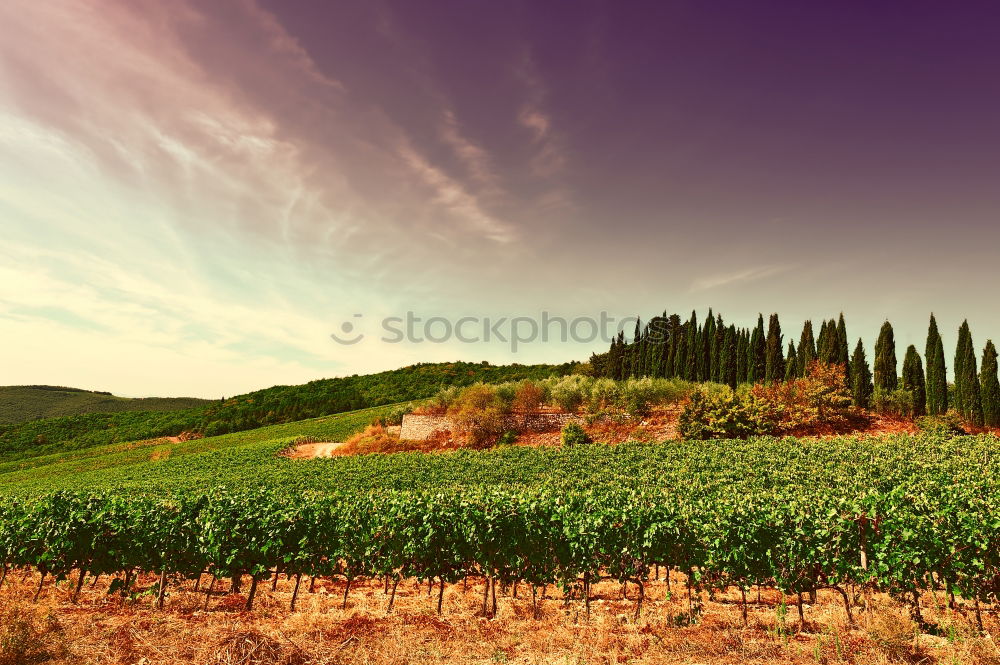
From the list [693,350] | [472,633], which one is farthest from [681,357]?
[472,633]

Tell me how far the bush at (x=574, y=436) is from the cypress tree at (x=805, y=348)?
75.4 feet

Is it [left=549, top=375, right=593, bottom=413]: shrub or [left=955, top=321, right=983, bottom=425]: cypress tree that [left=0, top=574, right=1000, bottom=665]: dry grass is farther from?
[left=955, top=321, right=983, bottom=425]: cypress tree

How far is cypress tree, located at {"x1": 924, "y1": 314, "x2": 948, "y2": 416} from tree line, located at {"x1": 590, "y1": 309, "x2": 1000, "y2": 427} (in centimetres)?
6

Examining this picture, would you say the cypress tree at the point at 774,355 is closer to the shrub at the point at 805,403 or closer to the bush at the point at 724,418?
the shrub at the point at 805,403

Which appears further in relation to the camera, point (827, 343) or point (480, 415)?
point (827, 343)

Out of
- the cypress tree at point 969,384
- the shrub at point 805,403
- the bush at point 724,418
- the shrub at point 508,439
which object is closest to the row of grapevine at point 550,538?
the bush at point 724,418

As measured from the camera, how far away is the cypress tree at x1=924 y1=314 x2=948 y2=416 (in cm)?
3675

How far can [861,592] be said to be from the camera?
1020cm

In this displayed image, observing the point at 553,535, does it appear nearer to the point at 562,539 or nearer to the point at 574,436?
the point at 562,539

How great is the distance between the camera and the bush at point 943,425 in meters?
29.2

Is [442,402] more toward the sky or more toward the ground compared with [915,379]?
more toward the ground

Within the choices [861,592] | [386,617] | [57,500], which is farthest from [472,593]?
[57,500]

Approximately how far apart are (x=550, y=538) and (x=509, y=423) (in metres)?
28.4

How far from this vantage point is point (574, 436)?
33.7 m
